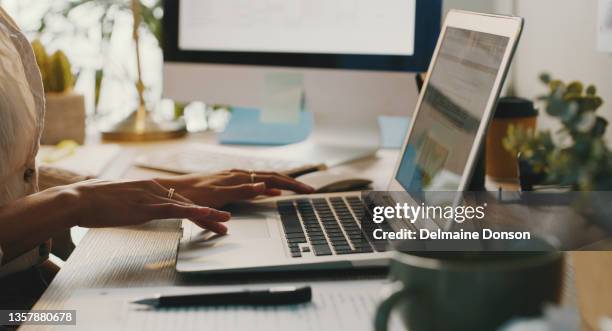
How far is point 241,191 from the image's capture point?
1010 mm

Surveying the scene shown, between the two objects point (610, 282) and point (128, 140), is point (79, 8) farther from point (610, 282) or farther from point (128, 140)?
point (610, 282)

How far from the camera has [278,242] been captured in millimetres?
823

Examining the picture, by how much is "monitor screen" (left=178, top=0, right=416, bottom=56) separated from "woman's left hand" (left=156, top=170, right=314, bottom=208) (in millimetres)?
384

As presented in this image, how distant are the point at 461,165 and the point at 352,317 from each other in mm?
235

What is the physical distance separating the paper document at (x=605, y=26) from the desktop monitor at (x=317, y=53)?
375 millimetres

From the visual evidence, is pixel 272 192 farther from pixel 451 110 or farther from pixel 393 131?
pixel 393 131

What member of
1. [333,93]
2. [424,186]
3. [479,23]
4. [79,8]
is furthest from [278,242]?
[79,8]

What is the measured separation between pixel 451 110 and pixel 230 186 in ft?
1.04

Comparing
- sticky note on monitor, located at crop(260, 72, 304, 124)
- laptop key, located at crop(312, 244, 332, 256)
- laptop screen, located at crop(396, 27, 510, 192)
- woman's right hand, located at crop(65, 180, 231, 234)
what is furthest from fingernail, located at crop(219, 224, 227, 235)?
sticky note on monitor, located at crop(260, 72, 304, 124)

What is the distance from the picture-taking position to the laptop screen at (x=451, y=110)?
797 mm

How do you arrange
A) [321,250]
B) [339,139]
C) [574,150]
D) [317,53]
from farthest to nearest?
[339,139], [317,53], [321,250], [574,150]

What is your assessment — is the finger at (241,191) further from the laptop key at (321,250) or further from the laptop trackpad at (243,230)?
the laptop key at (321,250)

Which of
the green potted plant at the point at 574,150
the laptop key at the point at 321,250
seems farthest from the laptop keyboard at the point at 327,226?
the green potted plant at the point at 574,150

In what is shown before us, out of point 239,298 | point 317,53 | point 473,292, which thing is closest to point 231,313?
point 239,298
